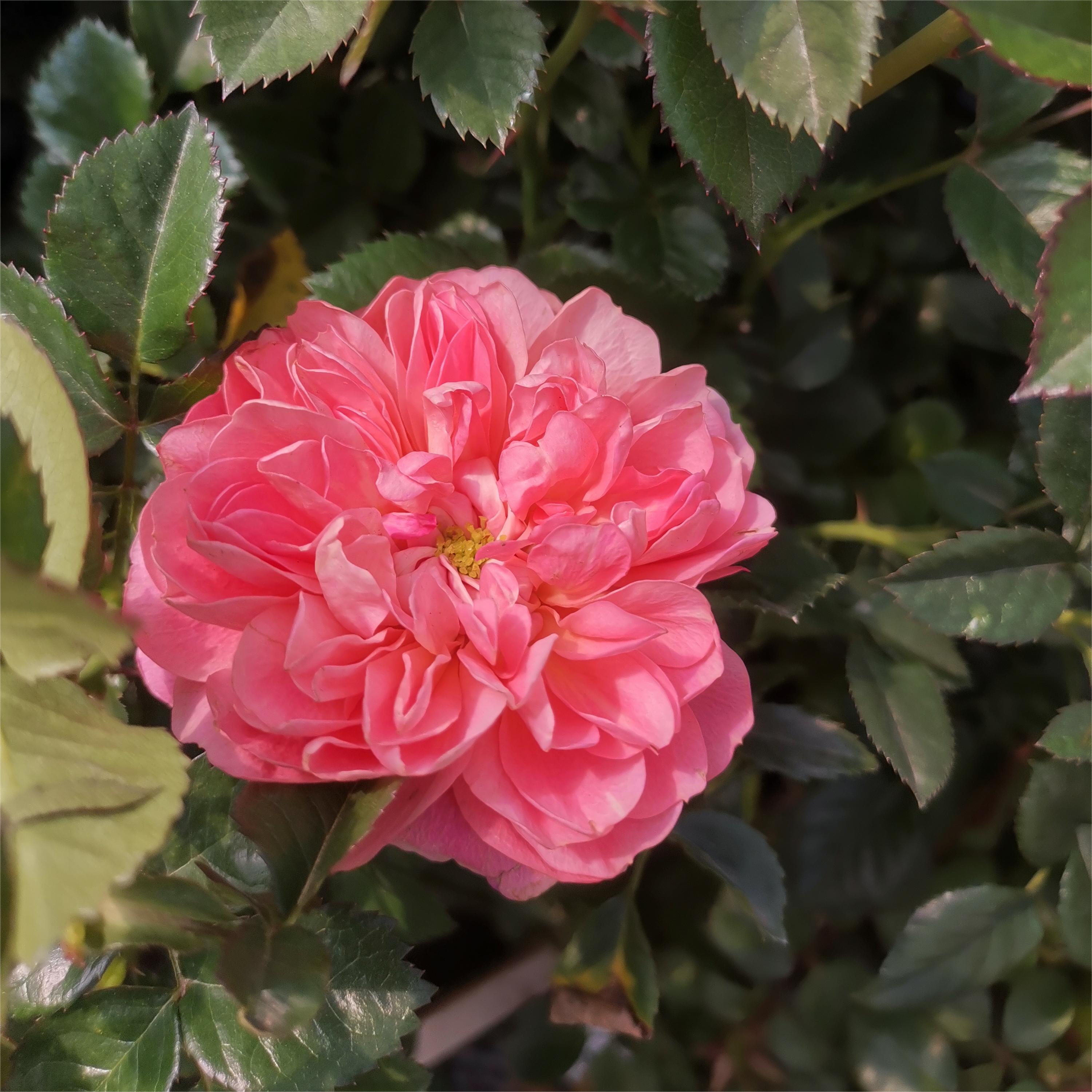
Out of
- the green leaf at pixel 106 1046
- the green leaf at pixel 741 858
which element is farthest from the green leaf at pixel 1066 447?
the green leaf at pixel 106 1046

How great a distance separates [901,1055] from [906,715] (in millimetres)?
294

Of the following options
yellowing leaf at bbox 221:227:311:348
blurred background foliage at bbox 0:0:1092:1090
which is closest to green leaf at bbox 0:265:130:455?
blurred background foliage at bbox 0:0:1092:1090

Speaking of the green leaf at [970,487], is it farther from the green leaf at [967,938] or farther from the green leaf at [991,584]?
the green leaf at [967,938]

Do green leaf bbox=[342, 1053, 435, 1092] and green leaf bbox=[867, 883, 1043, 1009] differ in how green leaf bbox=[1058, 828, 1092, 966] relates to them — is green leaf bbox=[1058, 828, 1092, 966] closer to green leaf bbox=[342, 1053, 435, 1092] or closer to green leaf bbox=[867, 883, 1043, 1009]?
green leaf bbox=[867, 883, 1043, 1009]

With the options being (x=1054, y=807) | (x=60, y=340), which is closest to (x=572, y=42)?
(x=60, y=340)

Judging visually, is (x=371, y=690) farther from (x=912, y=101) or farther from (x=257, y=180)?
(x=912, y=101)

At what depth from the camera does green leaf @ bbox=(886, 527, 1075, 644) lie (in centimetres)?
44

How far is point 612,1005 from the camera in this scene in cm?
51

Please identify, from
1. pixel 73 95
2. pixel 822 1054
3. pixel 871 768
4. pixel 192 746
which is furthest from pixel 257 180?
pixel 822 1054

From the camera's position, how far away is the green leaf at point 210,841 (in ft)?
1.23

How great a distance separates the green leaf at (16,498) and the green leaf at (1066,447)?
46 centimetres

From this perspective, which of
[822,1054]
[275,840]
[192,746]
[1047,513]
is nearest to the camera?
[275,840]

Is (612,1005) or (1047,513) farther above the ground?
(1047,513)

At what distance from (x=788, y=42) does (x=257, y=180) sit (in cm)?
41
